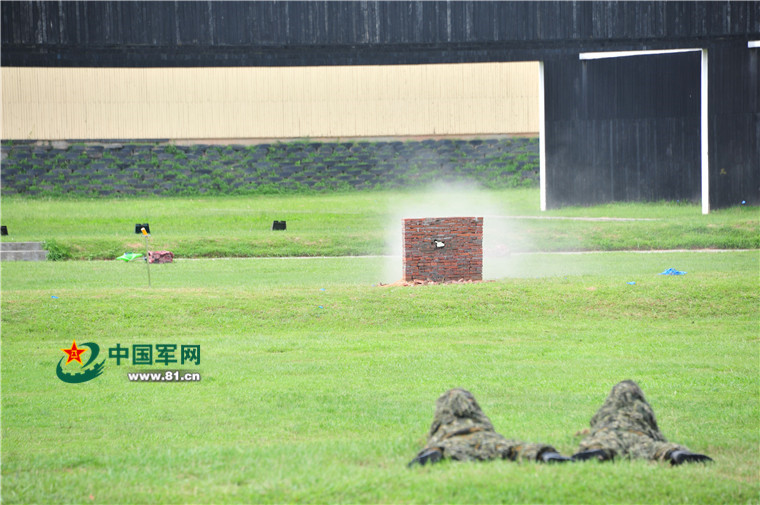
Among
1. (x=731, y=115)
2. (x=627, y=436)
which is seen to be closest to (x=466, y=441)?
(x=627, y=436)

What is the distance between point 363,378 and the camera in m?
12.4

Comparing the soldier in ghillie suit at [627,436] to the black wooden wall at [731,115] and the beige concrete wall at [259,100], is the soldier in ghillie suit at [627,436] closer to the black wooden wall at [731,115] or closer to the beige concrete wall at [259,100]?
the black wooden wall at [731,115]

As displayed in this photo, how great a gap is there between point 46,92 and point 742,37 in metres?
37.8

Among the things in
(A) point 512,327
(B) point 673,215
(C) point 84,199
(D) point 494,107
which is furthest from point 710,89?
(C) point 84,199

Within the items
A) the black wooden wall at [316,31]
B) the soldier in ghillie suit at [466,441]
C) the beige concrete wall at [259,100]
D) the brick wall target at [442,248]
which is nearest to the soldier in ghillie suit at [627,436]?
the soldier in ghillie suit at [466,441]

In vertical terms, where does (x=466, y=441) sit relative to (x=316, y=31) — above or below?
below

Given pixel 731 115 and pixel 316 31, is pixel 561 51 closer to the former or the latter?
pixel 731 115

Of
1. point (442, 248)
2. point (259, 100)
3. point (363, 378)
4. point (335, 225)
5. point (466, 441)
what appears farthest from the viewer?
point (259, 100)

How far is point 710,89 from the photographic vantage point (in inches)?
1457

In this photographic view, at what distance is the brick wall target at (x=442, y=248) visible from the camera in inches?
796

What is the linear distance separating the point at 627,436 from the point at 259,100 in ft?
156

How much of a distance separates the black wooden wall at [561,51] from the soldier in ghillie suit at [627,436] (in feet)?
85.9

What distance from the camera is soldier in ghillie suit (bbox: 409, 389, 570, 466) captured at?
7555mm

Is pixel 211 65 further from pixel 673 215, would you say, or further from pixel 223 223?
pixel 673 215
